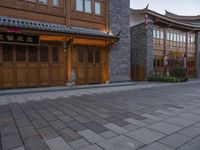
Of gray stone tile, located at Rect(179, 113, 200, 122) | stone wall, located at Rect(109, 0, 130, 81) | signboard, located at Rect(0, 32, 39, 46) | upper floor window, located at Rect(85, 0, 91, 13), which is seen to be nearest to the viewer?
gray stone tile, located at Rect(179, 113, 200, 122)

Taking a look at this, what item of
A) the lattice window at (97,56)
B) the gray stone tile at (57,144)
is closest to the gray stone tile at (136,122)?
the gray stone tile at (57,144)

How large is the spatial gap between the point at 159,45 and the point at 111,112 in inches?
505

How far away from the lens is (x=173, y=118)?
3.97 meters

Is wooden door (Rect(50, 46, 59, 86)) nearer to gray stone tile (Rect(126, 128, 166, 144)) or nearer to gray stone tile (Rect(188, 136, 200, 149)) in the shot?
gray stone tile (Rect(126, 128, 166, 144))

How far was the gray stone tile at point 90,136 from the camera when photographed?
2.76m

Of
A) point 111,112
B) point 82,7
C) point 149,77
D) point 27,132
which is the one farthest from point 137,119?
point 149,77

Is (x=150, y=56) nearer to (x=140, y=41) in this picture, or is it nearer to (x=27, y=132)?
(x=140, y=41)

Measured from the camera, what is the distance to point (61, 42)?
9188 millimetres

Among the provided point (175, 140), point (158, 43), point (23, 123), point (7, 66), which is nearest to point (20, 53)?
point (7, 66)

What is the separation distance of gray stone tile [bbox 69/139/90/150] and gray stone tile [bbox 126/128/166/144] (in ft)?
2.85

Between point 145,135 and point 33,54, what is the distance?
7.50 meters

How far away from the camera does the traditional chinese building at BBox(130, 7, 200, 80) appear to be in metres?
14.1

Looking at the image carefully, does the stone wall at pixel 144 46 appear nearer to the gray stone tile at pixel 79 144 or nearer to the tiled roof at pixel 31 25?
the tiled roof at pixel 31 25

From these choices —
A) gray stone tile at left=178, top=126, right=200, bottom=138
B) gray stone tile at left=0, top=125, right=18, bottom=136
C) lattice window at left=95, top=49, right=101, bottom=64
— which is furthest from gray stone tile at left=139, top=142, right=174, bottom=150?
lattice window at left=95, top=49, right=101, bottom=64
